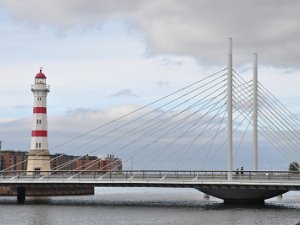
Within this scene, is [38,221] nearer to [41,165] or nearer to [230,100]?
[230,100]

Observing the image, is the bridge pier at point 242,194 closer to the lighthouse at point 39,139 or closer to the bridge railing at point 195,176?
the bridge railing at point 195,176

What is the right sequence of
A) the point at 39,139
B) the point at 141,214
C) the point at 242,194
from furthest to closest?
the point at 39,139 < the point at 242,194 < the point at 141,214

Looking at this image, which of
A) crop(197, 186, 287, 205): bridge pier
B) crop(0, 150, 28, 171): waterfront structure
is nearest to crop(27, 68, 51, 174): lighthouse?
crop(197, 186, 287, 205): bridge pier

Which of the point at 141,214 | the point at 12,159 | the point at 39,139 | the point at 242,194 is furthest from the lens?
the point at 12,159

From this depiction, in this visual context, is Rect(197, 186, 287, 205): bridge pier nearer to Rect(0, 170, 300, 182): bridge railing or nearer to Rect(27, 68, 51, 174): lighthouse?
Rect(0, 170, 300, 182): bridge railing

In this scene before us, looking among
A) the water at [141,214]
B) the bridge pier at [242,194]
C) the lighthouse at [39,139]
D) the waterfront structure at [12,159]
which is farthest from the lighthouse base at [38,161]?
the waterfront structure at [12,159]

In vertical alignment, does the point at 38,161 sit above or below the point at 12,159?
below

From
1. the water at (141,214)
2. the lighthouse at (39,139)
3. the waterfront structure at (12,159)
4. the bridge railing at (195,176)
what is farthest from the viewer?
the waterfront structure at (12,159)

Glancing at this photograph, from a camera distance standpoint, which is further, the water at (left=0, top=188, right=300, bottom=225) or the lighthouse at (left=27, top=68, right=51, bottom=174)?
the lighthouse at (left=27, top=68, right=51, bottom=174)

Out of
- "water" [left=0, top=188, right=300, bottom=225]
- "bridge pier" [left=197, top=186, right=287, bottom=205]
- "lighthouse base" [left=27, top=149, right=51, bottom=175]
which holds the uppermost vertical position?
"lighthouse base" [left=27, top=149, right=51, bottom=175]

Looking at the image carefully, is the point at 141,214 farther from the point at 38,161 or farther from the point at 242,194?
the point at 38,161

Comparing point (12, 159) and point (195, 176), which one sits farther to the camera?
point (12, 159)

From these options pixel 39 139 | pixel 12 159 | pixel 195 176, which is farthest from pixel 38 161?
pixel 12 159

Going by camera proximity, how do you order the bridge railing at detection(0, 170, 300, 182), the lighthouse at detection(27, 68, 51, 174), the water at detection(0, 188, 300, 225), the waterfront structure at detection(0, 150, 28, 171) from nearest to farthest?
the water at detection(0, 188, 300, 225) < the bridge railing at detection(0, 170, 300, 182) < the lighthouse at detection(27, 68, 51, 174) < the waterfront structure at detection(0, 150, 28, 171)
